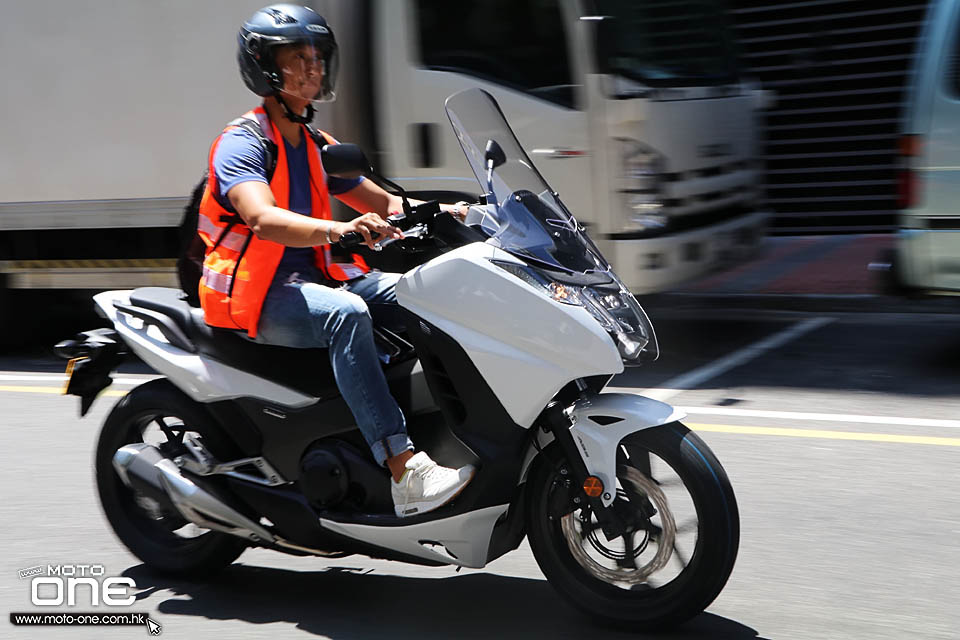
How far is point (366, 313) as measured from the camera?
360 cm

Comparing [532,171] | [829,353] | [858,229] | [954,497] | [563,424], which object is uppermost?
[532,171]

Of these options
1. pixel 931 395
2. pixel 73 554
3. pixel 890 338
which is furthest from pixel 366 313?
pixel 890 338

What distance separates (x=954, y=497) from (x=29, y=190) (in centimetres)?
627

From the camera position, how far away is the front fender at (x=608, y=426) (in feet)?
10.8

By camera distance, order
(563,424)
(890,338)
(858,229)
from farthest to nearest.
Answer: (858,229) < (890,338) < (563,424)

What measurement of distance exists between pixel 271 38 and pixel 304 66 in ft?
0.44

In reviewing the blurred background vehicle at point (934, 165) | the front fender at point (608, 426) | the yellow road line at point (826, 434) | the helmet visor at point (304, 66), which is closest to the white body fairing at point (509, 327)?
the front fender at point (608, 426)

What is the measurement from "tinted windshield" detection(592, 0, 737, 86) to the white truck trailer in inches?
0.5

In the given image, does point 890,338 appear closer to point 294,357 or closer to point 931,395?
point 931,395

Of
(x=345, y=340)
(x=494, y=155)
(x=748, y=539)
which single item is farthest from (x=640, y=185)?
(x=345, y=340)

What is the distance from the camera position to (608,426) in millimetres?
3297

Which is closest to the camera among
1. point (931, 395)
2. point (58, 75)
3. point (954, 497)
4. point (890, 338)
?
point (954, 497)

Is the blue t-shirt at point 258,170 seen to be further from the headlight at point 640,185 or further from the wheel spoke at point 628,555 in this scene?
the headlight at point 640,185

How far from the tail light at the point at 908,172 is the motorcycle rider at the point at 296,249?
3.85 metres
